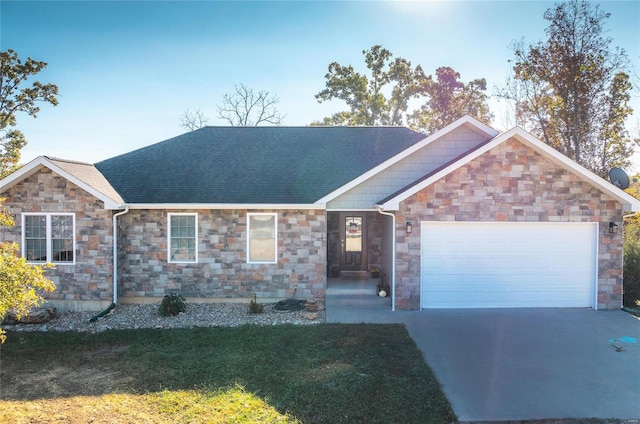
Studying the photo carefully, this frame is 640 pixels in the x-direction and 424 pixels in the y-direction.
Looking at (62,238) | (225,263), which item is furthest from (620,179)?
(62,238)

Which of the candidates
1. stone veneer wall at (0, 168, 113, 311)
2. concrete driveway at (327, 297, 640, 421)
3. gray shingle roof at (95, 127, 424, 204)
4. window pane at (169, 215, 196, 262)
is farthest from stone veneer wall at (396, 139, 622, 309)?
stone veneer wall at (0, 168, 113, 311)

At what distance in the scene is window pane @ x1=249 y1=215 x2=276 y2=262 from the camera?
39.4 ft

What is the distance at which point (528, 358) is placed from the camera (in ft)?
25.2

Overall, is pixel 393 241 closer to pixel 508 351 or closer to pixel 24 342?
pixel 508 351

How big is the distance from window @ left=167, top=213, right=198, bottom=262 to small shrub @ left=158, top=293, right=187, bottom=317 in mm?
1383

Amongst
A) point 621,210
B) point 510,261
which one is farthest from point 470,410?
point 621,210

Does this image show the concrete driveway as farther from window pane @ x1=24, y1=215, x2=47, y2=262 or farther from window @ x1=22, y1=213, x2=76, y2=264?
window pane @ x1=24, y1=215, x2=47, y2=262

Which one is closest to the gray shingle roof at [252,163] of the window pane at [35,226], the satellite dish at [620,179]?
the window pane at [35,226]

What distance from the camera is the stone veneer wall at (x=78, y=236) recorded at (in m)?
11.1

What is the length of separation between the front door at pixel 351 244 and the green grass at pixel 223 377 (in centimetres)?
559

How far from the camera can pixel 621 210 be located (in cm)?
1104

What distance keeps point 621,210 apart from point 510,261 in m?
3.32

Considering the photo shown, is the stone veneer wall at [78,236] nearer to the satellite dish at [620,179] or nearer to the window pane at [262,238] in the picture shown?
the window pane at [262,238]

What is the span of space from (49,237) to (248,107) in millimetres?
21153
